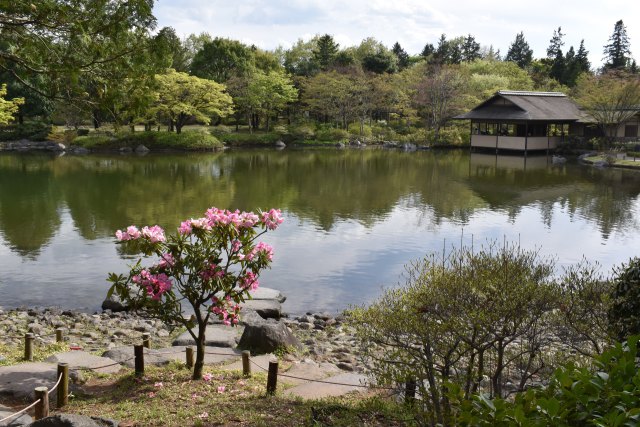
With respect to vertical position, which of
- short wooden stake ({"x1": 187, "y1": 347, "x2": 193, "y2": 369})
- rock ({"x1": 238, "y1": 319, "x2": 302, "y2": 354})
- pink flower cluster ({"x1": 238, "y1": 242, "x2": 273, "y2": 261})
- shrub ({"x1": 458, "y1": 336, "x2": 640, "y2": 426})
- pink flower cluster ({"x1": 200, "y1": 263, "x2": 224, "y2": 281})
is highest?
shrub ({"x1": 458, "y1": 336, "x2": 640, "y2": 426})

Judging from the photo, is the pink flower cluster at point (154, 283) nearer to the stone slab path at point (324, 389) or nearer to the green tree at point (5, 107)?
the stone slab path at point (324, 389)

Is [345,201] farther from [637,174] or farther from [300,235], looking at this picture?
[637,174]

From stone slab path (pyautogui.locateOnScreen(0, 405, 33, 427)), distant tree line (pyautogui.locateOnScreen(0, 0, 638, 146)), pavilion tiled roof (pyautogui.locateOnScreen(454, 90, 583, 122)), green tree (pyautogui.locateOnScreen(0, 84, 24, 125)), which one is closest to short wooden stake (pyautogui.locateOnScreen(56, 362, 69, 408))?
stone slab path (pyautogui.locateOnScreen(0, 405, 33, 427))

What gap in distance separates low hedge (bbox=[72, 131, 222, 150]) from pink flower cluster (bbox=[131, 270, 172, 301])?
36.9 metres

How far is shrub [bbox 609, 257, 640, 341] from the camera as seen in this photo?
15.6ft

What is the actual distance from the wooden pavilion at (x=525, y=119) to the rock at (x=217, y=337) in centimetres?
3045

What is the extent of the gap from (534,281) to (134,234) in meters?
4.11

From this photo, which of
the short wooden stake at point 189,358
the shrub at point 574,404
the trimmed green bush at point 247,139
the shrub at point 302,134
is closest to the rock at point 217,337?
the short wooden stake at point 189,358

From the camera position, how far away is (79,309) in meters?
11.2

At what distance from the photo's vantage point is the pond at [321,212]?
13008mm

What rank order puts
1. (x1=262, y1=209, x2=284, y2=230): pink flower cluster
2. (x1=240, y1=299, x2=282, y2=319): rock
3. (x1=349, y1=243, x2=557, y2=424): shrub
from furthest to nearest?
(x1=240, y1=299, x2=282, y2=319): rock
(x1=262, y1=209, x2=284, y2=230): pink flower cluster
(x1=349, y1=243, x2=557, y2=424): shrub

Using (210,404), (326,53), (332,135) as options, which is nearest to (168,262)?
(210,404)

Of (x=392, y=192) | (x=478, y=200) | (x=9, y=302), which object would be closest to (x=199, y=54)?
(x=392, y=192)

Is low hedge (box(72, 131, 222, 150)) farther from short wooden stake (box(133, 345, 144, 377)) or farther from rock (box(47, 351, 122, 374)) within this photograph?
Answer: short wooden stake (box(133, 345, 144, 377))
